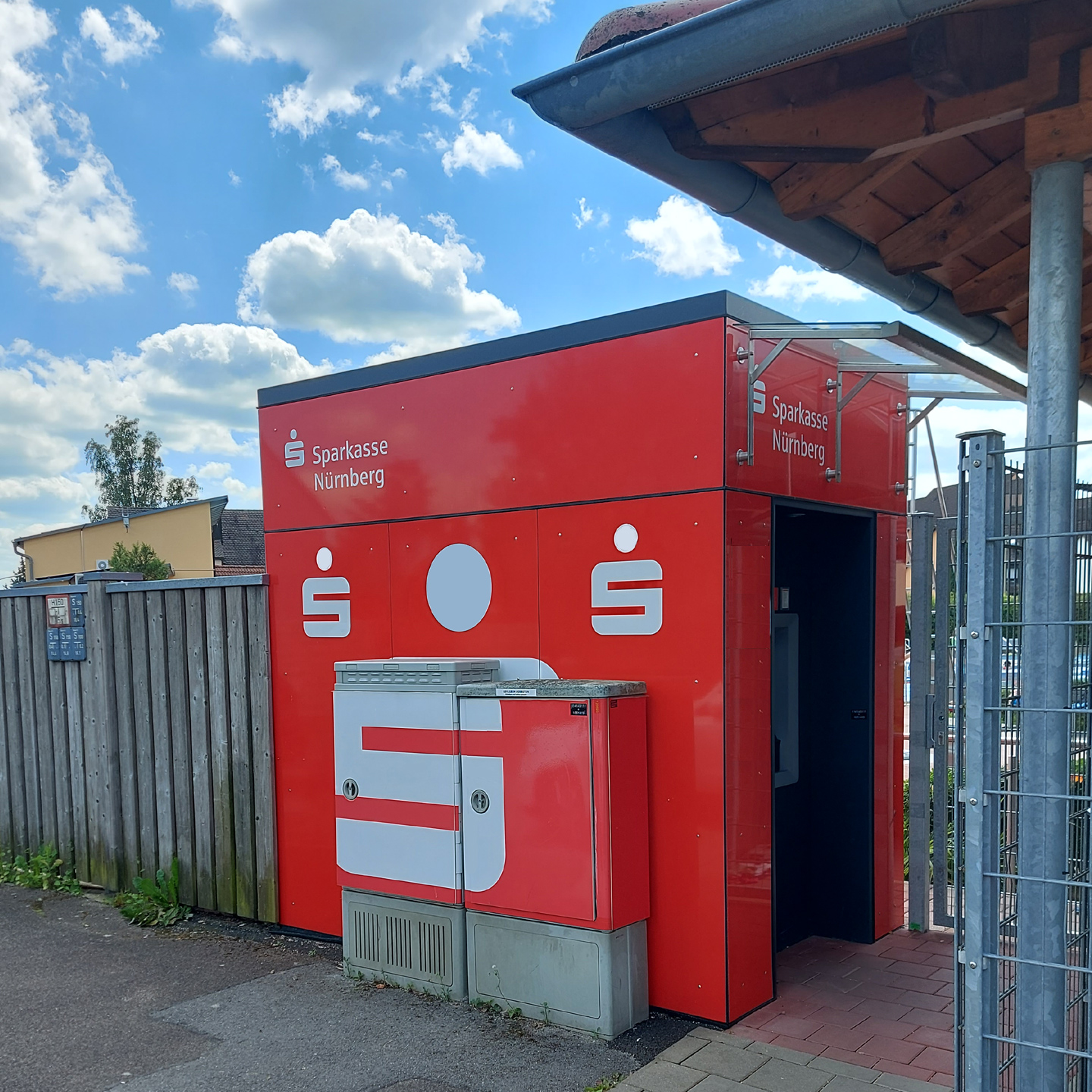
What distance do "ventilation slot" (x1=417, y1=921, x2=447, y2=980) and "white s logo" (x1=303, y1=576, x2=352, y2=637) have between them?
5.47 ft

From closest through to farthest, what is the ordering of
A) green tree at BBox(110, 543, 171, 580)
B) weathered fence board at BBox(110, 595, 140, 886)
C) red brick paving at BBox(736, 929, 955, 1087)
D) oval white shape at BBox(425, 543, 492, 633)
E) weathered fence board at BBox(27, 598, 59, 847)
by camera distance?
red brick paving at BBox(736, 929, 955, 1087) → oval white shape at BBox(425, 543, 492, 633) → weathered fence board at BBox(110, 595, 140, 886) → weathered fence board at BBox(27, 598, 59, 847) → green tree at BBox(110, 543, 171, 580)

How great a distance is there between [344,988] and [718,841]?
2049 mm

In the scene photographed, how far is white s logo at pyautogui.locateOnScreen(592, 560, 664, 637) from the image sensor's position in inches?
A: 177

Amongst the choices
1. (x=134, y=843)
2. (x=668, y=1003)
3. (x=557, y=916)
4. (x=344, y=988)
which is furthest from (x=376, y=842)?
(x=134, y=843)

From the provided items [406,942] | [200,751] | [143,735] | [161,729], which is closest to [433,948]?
[406,942]

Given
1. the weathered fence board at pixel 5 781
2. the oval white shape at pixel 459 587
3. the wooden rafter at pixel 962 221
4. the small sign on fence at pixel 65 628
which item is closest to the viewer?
the wooden rafter at pixel 962 221

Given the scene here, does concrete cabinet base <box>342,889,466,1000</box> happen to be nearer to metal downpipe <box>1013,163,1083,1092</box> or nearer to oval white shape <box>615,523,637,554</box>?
oval white shape <box>615,523,637,554</box>

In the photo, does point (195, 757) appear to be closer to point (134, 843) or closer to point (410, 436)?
point (134, 843)

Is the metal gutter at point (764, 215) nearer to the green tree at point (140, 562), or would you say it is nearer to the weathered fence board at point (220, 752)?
the weathered fence board at point (220, 752)

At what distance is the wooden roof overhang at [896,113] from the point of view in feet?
8.38

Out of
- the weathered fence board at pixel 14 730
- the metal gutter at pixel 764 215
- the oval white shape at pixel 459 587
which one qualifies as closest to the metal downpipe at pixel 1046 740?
the metal gutter at pixel 764 215

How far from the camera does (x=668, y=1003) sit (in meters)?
4.38

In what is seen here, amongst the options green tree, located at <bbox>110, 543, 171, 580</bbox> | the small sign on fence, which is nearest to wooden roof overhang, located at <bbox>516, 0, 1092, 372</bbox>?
the small sign on fence

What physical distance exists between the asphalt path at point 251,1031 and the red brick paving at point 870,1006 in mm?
510
